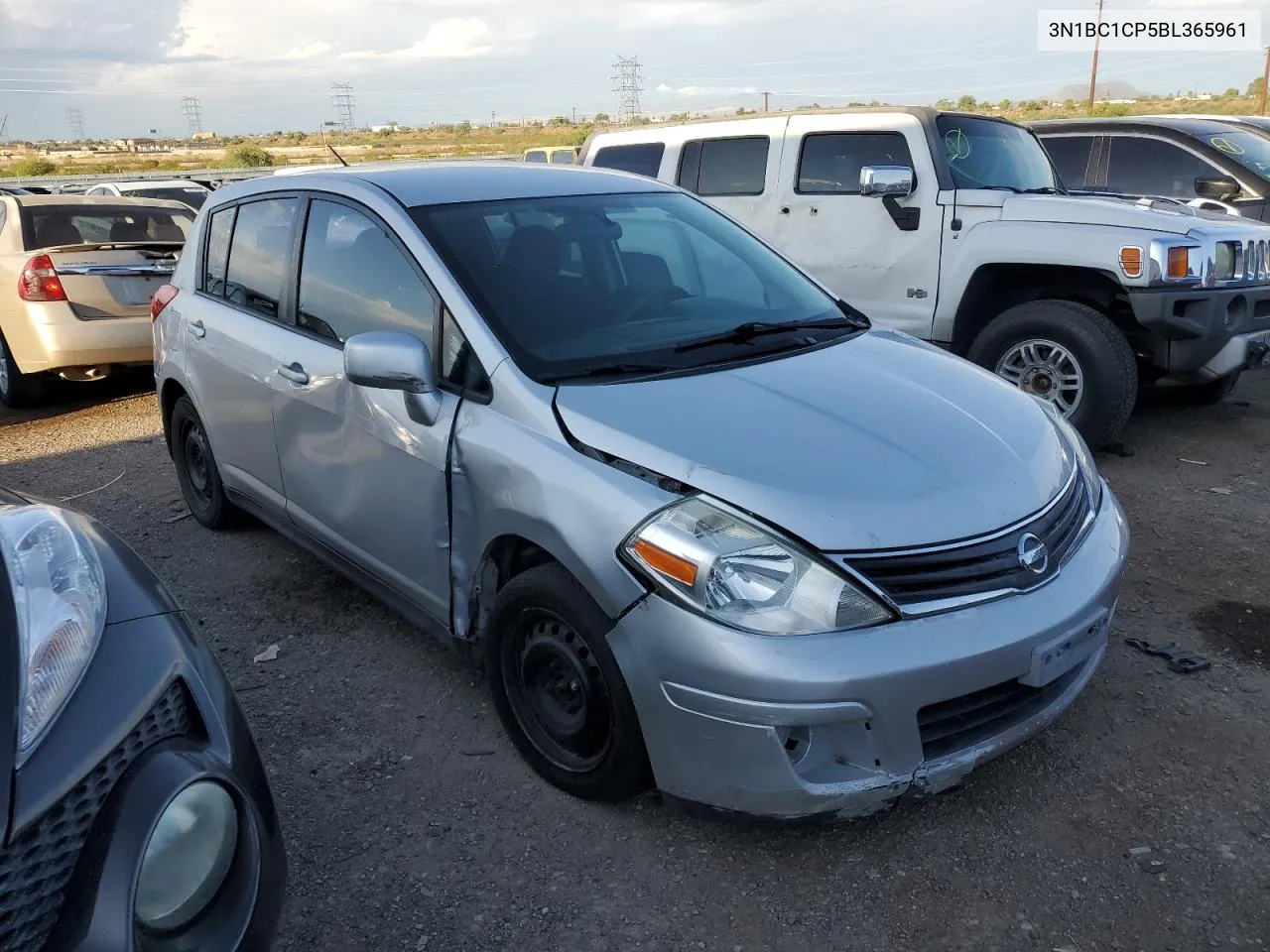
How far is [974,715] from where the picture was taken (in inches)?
96.9

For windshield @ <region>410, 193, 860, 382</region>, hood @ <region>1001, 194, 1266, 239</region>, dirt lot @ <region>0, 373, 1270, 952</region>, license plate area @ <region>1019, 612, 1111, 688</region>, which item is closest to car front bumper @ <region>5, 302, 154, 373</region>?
dirt lot @ <region>0, 373, 1270, 952</region>

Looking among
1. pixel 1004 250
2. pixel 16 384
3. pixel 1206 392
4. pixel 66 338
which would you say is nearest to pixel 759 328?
pixel 1004 250

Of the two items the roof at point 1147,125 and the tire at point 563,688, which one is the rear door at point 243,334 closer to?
the tire at point 563,688

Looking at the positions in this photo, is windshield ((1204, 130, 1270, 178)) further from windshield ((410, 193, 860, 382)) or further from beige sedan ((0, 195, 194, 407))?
beige sedan ((0, 195, 194, 407))

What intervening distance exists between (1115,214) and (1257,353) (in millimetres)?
1219

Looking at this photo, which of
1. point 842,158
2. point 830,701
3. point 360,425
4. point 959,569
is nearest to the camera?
point 830,701

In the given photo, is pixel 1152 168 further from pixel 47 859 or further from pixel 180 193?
pixel 180 193

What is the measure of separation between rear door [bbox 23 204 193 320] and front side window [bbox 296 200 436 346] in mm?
4416

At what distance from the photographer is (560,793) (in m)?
2.88

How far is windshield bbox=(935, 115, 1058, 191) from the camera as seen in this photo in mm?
6320

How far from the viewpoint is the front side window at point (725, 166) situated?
712 centimetres

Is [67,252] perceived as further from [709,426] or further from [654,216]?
[709,426]

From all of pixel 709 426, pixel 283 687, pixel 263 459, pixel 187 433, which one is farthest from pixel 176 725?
pixel 187 433

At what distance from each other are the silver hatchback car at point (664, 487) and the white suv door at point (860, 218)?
2695 mm
